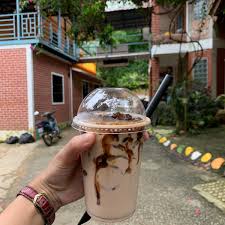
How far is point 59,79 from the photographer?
38.9 feet

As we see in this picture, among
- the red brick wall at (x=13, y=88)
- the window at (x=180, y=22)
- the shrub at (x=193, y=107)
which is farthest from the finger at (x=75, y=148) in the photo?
the window at (x=180, y=22)

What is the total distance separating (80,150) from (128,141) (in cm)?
17

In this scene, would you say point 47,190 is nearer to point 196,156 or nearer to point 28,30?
point 196,156

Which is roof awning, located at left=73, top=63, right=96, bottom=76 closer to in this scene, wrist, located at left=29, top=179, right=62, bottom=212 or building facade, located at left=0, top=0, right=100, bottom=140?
building facade, located at left=0, top=0, right=100, bottom=140

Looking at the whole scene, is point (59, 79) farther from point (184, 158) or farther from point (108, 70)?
point (108, 70)

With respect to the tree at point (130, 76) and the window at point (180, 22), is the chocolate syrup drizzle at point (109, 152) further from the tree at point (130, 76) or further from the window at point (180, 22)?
the tree at point (130, 76)

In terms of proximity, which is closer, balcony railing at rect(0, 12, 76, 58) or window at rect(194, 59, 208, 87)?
balcony railing at rect(0, 12, 76, 58)

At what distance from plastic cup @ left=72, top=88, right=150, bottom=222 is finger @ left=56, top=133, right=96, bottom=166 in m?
0.02

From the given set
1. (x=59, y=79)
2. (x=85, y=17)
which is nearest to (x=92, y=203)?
(x=85, y=17)

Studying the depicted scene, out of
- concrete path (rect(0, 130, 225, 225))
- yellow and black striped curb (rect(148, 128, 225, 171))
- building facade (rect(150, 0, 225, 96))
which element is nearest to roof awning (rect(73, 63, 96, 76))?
building facade (rect(150, 0, 225, 96))

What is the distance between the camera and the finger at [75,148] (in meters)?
0.97

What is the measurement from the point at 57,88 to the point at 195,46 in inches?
216

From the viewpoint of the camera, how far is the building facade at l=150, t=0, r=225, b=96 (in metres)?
10.1

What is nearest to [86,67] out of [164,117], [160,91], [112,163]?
[164,117]
